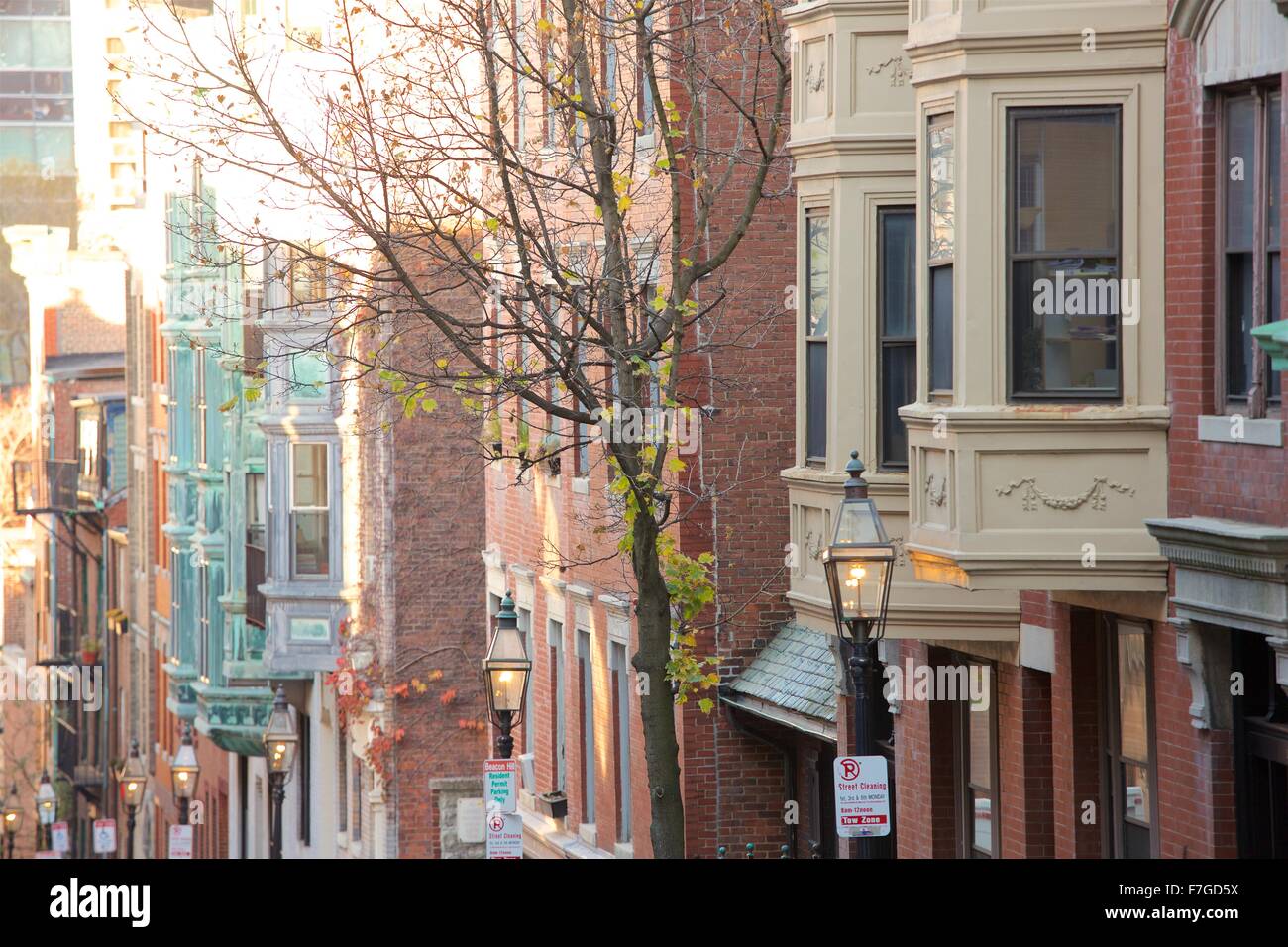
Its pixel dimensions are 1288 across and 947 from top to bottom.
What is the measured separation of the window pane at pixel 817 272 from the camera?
18.7 m

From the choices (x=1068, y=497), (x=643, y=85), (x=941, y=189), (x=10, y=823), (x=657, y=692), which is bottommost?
(x=10, y=823)

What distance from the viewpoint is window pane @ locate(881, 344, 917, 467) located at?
18.1 meters

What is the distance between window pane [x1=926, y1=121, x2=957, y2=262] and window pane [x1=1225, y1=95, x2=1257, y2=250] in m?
1.88

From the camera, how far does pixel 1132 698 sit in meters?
15.1

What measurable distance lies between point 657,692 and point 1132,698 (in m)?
3.84

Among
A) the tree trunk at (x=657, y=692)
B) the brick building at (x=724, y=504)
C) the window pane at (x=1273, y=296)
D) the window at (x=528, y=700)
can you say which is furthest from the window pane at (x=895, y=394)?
the window at (x=528, y=700)

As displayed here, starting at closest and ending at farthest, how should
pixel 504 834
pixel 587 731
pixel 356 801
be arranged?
pixel 504 834
pixel 587 731
pixel 356 801

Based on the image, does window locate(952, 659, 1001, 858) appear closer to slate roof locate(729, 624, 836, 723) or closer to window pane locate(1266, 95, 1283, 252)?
slate roof locate(729, 624, 836, 723)

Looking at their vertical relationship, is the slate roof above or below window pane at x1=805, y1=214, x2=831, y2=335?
below

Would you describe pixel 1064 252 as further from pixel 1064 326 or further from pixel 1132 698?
pixel 1132 698

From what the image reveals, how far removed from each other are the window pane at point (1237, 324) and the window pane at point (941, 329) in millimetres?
2091

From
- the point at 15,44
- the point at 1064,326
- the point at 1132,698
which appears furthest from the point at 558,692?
the point at 15,44

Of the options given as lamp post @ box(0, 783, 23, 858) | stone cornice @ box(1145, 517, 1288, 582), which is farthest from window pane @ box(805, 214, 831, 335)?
lamp post @ box(0, 783, 23, 858)

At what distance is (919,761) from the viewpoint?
18703mm
